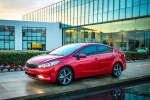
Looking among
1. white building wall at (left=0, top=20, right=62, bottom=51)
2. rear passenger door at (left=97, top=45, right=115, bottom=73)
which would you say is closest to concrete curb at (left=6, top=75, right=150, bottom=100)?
rear passenger door at (left=97, top=45, right=115, bottom=73)

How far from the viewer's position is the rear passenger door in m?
9.81

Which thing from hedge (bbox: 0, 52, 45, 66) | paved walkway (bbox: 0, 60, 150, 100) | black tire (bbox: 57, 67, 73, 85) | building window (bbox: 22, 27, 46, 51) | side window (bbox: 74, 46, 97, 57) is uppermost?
building window (bbox: 22, 27, 46, 51)

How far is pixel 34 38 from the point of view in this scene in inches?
1810

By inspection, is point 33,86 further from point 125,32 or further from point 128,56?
point 125,32

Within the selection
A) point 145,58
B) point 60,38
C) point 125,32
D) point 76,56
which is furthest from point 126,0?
point 76,56

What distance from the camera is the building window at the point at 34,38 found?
45188 mm

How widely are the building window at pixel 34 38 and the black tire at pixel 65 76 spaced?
123 feet

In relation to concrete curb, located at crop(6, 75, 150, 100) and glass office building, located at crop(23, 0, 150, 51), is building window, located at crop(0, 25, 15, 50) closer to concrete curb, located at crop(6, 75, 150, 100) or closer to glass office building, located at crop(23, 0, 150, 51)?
glass office building, located at crop(23, 0, 150, 51)

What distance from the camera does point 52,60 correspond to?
8.41 m

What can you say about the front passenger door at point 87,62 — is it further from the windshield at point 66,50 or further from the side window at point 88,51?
the windshield at point 66,50

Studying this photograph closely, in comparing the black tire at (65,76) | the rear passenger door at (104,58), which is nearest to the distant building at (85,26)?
the rear passenger door at (104,58)

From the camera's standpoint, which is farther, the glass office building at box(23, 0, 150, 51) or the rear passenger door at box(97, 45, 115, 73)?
the glass office building at box(23, 0, 150, 51)

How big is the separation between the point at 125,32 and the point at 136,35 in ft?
6.89

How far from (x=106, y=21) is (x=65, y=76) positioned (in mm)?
27626
